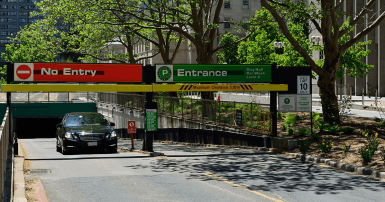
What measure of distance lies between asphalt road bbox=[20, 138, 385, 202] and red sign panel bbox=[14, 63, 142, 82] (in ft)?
10.1

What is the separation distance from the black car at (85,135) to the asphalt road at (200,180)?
1113 mm

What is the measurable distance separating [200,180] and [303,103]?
892 centimetres

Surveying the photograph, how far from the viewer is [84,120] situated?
708 inches

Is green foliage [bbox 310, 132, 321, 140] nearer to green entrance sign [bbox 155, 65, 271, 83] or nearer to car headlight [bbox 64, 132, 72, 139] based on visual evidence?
green entrance sign [bbox 155, 65, 271, 83]

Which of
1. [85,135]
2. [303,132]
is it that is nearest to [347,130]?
[303,132]

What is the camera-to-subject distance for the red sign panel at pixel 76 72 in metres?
16.3

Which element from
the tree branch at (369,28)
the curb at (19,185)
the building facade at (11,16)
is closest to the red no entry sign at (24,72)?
the curb at (19,185)

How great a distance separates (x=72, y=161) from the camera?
51.1 feet

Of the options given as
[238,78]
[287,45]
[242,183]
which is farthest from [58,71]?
[287,45]

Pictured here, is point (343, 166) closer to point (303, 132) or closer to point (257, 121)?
point (303, 132)

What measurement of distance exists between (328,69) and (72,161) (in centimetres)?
1173

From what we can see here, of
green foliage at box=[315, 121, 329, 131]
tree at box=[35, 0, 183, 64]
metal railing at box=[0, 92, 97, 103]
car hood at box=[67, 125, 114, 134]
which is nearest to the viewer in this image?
car hood at box=[67, 125, 114, 134]

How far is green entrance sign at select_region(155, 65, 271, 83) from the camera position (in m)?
17.5

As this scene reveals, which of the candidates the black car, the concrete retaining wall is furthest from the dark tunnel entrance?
the black car
